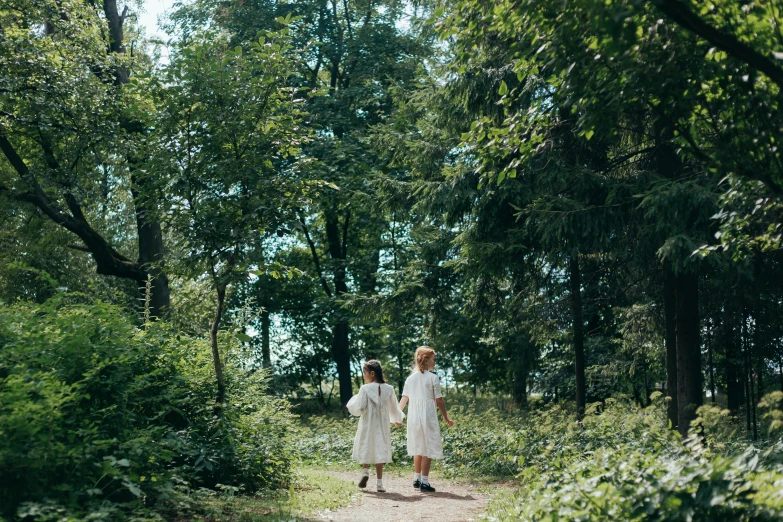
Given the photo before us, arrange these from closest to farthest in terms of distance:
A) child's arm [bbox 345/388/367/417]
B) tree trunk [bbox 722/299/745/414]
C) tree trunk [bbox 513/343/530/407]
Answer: child's arm [bbox 345/388/367/417] < tree trunk [bbox 722/299/745/414] < tree trunk [bbox 513/343/530/407]

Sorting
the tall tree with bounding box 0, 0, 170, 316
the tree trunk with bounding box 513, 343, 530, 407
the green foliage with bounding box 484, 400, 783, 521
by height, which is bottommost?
the green foliage with bounding box 484, 400, 783, 521

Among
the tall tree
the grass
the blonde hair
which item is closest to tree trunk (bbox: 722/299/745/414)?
the blonde hair

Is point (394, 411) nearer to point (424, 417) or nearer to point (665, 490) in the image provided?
point (424, 417)

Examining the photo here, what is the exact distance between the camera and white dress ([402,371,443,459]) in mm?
9922

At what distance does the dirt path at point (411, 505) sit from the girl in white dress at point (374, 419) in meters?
0.41

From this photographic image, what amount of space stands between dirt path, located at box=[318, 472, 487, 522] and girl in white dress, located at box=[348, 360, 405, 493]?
41cm

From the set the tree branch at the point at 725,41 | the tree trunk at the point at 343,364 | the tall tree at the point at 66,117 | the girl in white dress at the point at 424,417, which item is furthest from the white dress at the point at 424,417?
the tree trunk at the point at 343,364

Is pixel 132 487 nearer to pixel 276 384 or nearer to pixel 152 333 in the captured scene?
pixel 152 333

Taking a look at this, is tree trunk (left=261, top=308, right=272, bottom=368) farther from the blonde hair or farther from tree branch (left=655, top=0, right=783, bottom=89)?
tree branch (left=655, top=0, right=783, bottom=89)

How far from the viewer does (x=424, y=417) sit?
394 inches

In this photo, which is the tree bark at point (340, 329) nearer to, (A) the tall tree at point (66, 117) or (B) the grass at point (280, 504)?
(A) the tall tree at point (66, 117)

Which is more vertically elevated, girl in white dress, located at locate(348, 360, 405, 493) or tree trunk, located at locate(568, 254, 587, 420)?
tree trunk, located at locate(568, 254, 587, 420)

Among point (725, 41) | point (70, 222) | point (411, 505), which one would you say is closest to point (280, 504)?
point (411, 505)

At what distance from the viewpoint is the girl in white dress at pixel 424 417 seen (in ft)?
32.6
